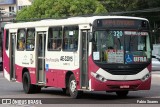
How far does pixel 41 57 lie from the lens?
2012 centimetres

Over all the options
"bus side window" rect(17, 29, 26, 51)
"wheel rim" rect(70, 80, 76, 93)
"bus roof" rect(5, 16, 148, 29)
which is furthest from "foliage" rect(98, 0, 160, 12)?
"wheel rim" rect(70, 80, 76, 93)

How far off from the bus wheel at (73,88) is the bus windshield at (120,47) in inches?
56.2

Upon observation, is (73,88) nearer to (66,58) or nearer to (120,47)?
(66,58)

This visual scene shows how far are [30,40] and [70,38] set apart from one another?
326 cm

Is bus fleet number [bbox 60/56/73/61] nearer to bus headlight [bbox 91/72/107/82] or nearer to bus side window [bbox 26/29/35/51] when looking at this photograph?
bus headlight [bbox 91/72/107/82]

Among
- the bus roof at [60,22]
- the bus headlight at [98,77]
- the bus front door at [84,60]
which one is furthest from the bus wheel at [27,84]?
the bus headlight at [98,77]

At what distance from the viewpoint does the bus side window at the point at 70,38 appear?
17828mm

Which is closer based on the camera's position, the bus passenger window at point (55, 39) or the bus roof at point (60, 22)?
the bus roof at point (60, 22)

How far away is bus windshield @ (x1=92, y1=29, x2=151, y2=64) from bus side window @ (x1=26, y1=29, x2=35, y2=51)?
4.48 m

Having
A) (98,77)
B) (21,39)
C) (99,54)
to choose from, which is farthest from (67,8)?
(98,77)

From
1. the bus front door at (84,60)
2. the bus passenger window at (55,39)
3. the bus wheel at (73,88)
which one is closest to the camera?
the bus front door at (84,60)

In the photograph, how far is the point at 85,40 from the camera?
17344mm

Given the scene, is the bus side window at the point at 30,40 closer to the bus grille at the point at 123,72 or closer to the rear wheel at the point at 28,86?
the rear wheel at the point at 28,86

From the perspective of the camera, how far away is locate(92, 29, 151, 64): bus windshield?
16859mm
